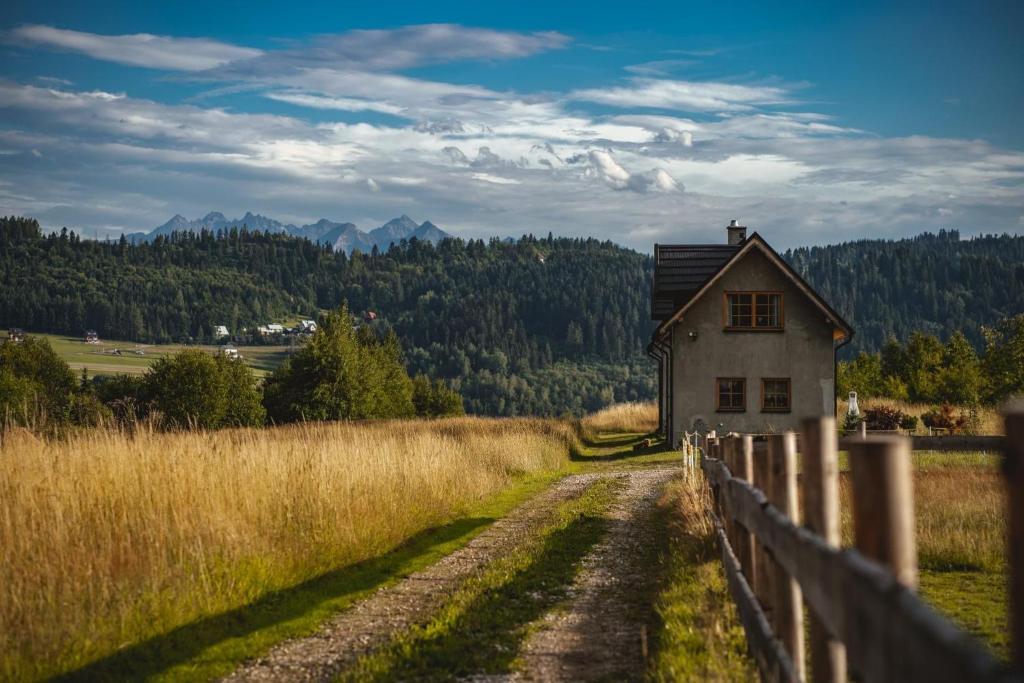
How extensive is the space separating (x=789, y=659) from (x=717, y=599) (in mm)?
3397

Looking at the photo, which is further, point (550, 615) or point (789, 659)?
point (550, 615)

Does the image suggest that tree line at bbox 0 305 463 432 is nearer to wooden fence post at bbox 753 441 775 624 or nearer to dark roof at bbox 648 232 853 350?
dark roof at bbox 648 232 853 350

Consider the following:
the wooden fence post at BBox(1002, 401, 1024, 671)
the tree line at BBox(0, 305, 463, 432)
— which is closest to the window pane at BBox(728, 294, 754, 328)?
the tree line at BBox(0, 305, 463, 432)

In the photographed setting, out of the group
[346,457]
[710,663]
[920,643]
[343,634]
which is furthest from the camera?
[346,457]

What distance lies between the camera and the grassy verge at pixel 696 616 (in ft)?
18.8

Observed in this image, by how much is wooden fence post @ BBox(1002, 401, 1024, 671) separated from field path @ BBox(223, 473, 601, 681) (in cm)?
497

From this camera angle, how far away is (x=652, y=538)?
12.5 m

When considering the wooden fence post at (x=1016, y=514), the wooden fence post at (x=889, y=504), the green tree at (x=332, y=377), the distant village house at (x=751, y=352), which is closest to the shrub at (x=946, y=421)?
the distant village house at (x=751, y=352)

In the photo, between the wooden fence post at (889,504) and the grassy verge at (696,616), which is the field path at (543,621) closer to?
the grassy verge at (696,616)

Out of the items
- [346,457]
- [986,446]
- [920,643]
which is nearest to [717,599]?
[920,643]

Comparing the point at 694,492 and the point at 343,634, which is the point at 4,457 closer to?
the point at 343,634

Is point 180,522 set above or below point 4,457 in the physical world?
below

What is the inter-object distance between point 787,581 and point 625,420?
136 ft

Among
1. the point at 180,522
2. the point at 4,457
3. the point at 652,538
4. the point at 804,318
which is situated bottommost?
the point at 652,538
